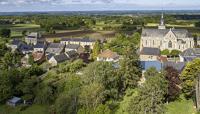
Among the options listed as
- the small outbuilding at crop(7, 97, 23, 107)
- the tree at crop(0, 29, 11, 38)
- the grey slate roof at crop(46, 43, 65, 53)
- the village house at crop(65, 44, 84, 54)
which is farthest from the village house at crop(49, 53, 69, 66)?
the tree at crop(0, 29, 11, 38)

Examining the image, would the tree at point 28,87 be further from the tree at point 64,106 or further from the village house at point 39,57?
the village house at point 39,57

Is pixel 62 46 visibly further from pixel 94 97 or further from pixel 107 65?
pixel 94 97

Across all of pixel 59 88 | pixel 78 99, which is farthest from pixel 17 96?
pixel 78 99

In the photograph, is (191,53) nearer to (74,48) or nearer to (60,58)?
(60,58)

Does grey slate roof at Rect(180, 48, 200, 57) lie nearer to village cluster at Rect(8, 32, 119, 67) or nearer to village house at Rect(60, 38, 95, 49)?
village cluster at Rect(8, 32, 119, 67)

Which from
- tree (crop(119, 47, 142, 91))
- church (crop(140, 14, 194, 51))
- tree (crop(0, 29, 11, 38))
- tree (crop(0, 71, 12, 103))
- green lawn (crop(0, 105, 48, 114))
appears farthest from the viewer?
tree (crop(0, 29, 11, 38))

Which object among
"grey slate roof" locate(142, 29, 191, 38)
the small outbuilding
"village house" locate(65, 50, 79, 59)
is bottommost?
the small outbuilding
